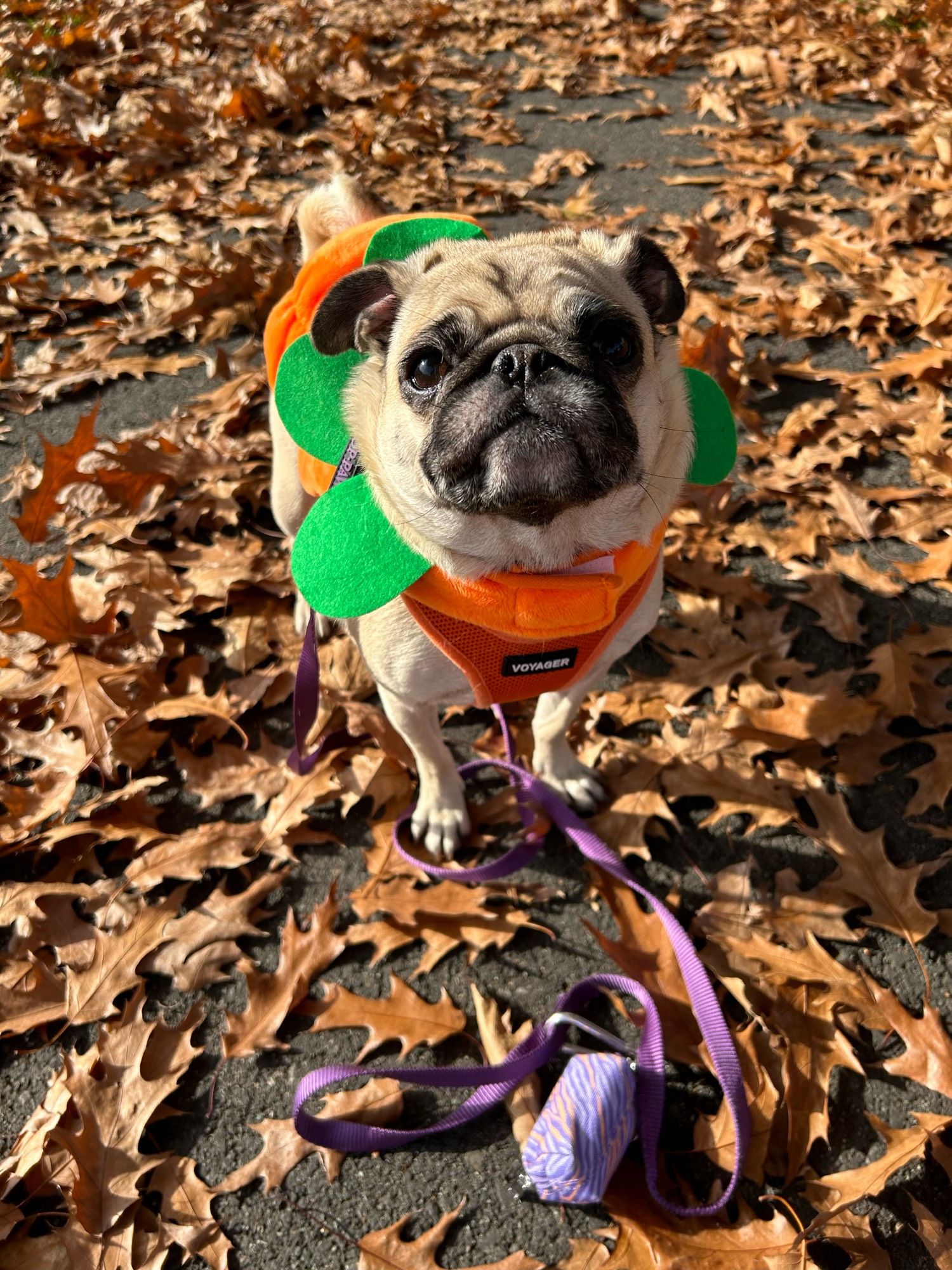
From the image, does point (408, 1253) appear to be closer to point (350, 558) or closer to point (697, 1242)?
point (697, 1242)

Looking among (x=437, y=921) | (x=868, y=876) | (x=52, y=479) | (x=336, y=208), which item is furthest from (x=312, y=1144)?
(x=336, y=208)

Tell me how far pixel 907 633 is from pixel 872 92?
565cm

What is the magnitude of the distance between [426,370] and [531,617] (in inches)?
27.6

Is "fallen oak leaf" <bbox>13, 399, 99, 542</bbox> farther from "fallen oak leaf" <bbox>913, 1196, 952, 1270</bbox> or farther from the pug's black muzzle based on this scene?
"fallen oak leaf" <bbox>913, 1196, 952, 1270</bbox>

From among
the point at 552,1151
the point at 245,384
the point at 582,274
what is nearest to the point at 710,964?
the point at 552,1151

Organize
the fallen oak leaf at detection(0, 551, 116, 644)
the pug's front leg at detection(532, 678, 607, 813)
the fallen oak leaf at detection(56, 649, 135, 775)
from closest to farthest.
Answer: the pug's front leg at detection(532, 678, 607, 813)
the fallen oak leaf at detection(56, 649, 135, 775)
the fallen oak leaf at detection(0, 551, 116, 644)

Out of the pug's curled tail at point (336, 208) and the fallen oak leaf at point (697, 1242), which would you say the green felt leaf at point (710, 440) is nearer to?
the pug's curled tail at point (336, 208)

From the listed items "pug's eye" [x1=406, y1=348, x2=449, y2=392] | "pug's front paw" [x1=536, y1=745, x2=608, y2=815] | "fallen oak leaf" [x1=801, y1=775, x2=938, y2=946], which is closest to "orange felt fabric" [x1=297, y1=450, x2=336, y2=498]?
"pug's eye" [x1=406, y1=348, x2=449, y2=392]

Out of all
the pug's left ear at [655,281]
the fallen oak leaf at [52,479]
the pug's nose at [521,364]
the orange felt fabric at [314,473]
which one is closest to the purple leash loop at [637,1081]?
the orange felt fabric at [314,473]

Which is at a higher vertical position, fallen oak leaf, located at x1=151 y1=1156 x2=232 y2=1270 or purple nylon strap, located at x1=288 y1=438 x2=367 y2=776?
purple nylon strap, located at x1=288 y1=438 x2=367 y2=776

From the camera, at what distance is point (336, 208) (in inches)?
119

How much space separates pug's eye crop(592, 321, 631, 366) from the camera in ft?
6.32

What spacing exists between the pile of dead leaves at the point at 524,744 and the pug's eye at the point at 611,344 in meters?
1.50

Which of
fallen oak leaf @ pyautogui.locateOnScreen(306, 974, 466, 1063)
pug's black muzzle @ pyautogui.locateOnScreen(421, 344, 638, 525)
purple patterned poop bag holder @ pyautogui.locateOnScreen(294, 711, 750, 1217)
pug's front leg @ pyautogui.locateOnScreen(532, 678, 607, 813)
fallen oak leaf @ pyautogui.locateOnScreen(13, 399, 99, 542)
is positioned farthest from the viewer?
fallen oak leaf @ pyautogui.locateOnScreen(13, 399, 99, 542)
